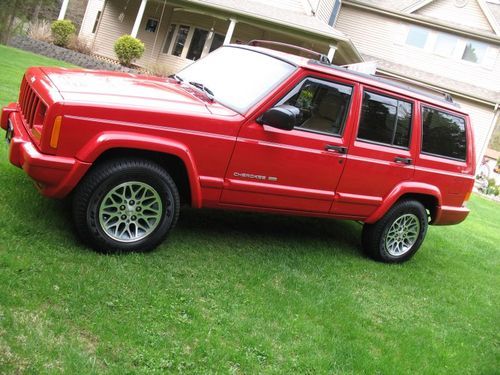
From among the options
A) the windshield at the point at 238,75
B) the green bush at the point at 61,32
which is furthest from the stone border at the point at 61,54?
the windshield at the point at 238,75

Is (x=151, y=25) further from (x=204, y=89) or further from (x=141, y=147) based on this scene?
(x=141, y=147)

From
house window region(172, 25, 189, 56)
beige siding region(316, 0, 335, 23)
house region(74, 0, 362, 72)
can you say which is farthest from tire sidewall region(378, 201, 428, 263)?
house window region(172, 25, 189, 56)

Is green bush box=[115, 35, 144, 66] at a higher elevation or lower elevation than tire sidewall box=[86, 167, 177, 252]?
higher

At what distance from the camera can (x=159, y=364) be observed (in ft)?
10.8

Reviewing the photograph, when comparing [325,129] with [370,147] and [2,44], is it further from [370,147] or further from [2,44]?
[2,44]

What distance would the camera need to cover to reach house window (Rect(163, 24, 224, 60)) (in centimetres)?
2283

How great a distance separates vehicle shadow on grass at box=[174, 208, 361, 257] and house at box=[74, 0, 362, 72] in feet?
43.8

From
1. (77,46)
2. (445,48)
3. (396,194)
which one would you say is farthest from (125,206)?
(445,48)

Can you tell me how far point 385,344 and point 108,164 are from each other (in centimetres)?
267

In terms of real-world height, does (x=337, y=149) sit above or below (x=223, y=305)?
above

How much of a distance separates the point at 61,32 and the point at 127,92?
17919 millimetres

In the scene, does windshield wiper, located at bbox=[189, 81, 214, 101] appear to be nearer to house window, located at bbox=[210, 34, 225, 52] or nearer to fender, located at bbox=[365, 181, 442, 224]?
fender, located at bbox=[365, 181, 442, 224]

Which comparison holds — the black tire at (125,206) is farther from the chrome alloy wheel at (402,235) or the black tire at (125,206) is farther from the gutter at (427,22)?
the gutter at (427,22)

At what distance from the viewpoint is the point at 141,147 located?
4.24 metres
